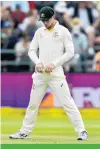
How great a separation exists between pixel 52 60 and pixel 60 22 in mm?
7984

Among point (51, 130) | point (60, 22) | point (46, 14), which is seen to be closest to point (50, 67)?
point (46, 14)

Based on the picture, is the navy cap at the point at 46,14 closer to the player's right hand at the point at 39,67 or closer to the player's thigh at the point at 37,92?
the player's right hand at the point at 39,67

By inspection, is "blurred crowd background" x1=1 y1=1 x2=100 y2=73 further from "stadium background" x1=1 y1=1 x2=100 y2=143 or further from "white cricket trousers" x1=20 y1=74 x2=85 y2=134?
"white cricket trousers" x1=20 y1=74 x2=85 y2=134

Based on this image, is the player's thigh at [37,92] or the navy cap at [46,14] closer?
the navy cap at [46,14]

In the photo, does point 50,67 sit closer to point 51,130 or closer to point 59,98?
point 59,98

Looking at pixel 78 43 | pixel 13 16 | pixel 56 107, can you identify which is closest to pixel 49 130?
pixel 56 107

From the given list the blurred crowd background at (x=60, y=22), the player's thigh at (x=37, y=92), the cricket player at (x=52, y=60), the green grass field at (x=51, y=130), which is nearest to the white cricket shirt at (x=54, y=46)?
the cricket player at (x=52, y=60)

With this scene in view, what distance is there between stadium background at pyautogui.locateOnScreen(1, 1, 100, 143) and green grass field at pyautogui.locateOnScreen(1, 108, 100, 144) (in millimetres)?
42

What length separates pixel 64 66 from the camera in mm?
16453

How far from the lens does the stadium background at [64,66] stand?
610 inches

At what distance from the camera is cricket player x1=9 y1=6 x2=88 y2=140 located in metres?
9.46

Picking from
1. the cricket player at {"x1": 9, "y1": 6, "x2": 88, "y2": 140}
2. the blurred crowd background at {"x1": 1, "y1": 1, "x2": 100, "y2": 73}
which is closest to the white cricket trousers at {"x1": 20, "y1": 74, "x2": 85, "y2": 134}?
the cricket player at {"x1": 9, "y1": 6, "x2": 88, "y2": 140}

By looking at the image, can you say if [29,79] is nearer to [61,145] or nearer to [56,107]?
[56,107]

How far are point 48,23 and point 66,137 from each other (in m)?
1.83
